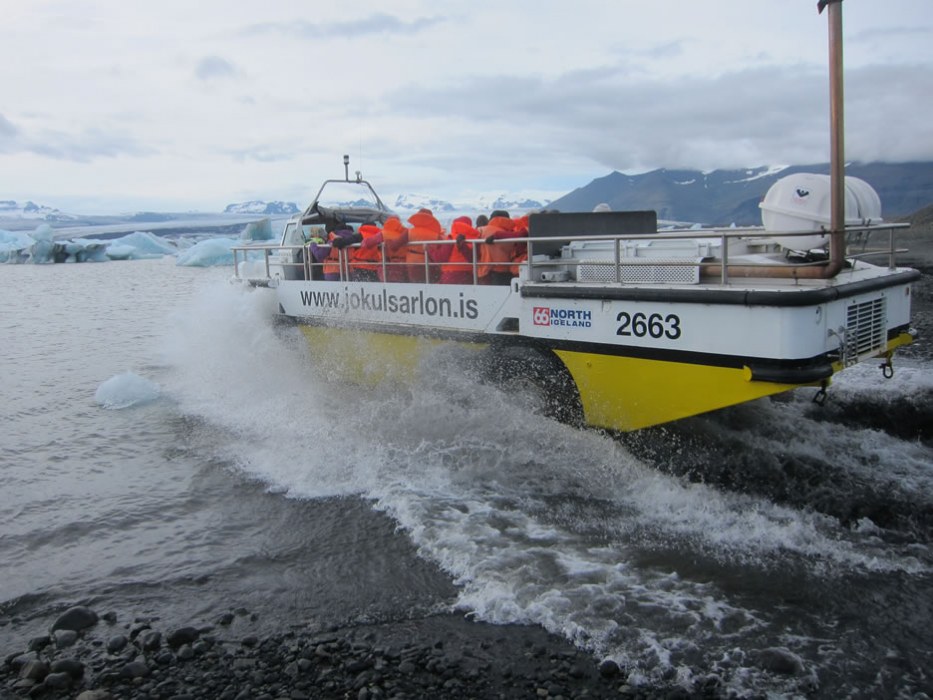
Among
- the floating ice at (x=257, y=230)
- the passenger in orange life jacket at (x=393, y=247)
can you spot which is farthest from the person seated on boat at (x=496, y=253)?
the floating ice at (x=257, y=230)

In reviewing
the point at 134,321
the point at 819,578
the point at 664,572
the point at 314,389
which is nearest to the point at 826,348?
the point at 819,578

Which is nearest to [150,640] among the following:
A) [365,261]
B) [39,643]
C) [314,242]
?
[39,643]

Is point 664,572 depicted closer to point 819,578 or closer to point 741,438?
point 819,578

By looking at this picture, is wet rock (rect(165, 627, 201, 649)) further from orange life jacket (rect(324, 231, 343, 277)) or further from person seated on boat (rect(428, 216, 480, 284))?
orange life jacket (rect(324, 231, 343, 277))

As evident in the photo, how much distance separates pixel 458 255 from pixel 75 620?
366 centimetres

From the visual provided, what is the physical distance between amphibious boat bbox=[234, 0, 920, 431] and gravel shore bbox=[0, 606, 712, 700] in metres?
1.81

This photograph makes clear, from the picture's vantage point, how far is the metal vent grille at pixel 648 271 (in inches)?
184

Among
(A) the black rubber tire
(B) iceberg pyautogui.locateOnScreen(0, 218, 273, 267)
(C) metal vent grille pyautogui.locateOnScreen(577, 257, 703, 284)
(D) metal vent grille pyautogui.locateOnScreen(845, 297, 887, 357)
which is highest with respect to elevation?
(B) iceberg pyautogui.locateOnScreen(0, 218, 273, 267)

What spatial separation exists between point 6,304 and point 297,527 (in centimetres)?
2125

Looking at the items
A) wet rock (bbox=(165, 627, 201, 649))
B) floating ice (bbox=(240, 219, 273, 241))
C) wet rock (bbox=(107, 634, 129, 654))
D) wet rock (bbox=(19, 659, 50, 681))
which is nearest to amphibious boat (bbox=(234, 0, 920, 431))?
wet rock (bbox=(165, 627, 201, 649))

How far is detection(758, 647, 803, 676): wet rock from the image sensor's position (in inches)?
119

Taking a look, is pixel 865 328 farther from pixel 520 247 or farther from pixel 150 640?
pixel 150 640

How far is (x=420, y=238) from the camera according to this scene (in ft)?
21.6

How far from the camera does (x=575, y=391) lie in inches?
205
